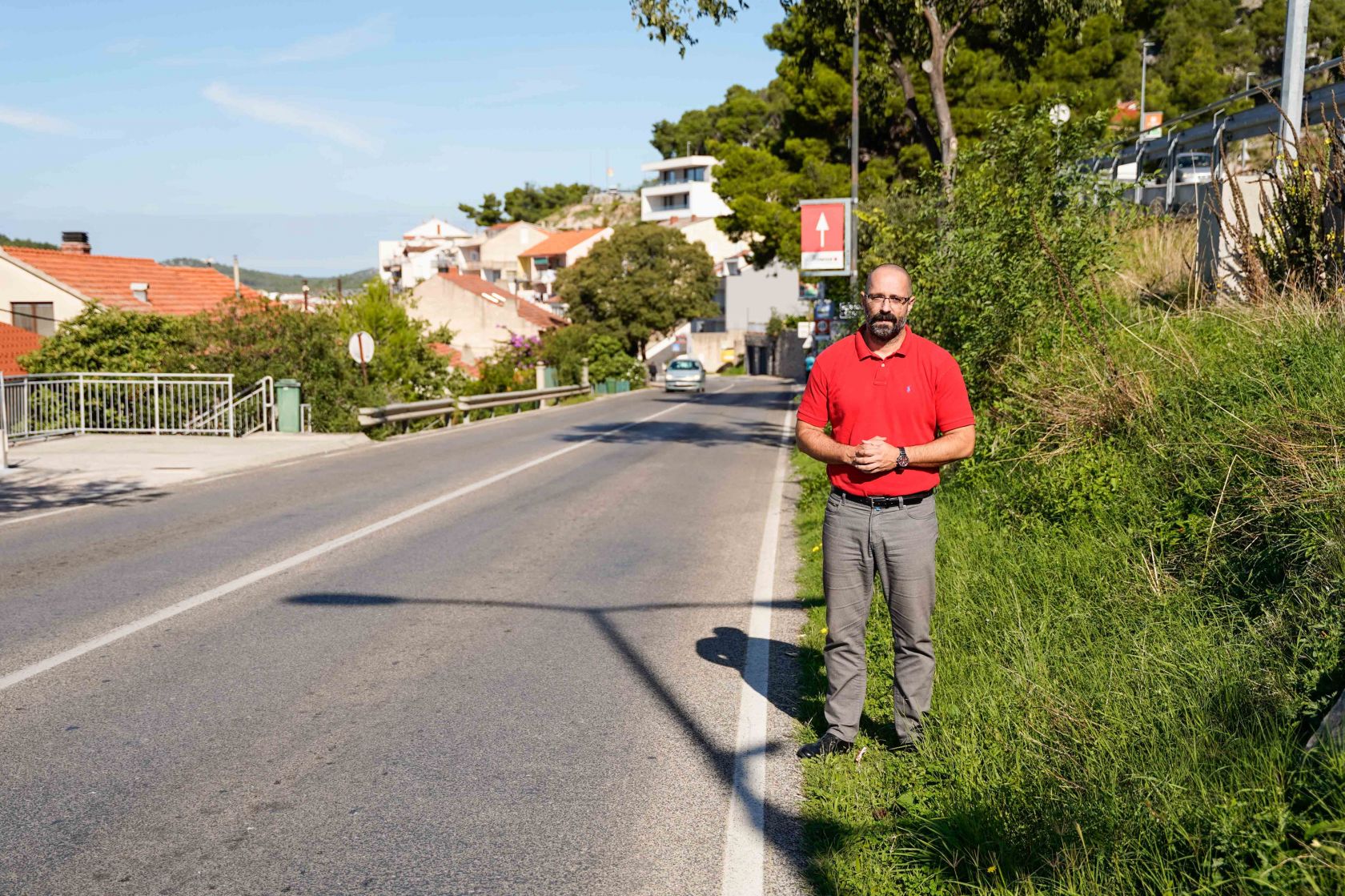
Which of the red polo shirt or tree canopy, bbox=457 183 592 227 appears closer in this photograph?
the red polo shirt

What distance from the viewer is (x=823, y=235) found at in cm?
2023

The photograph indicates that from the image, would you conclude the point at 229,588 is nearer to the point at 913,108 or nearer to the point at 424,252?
the point at 913,108

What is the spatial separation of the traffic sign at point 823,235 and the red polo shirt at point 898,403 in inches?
613

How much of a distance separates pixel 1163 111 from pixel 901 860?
5173 centimetres

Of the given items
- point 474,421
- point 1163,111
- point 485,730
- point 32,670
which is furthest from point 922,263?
point 1163,111

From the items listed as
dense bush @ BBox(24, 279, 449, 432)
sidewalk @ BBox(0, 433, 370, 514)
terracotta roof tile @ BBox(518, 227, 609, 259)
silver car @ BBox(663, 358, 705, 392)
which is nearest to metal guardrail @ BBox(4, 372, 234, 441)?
sidewalk @ BBox(0, 433, 370, 514)

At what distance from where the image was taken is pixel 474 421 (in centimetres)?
3139

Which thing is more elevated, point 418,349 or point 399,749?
point 418,349

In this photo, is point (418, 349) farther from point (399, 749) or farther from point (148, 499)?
point (399, 749)

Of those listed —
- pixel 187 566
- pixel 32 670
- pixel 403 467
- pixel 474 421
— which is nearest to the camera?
pixel 32 670

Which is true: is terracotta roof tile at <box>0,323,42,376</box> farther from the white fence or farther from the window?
the white fence

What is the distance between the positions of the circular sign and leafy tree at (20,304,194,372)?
3297 millimetres

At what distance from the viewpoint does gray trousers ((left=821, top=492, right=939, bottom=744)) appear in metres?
4.71

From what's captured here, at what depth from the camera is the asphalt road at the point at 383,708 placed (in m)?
3.94
